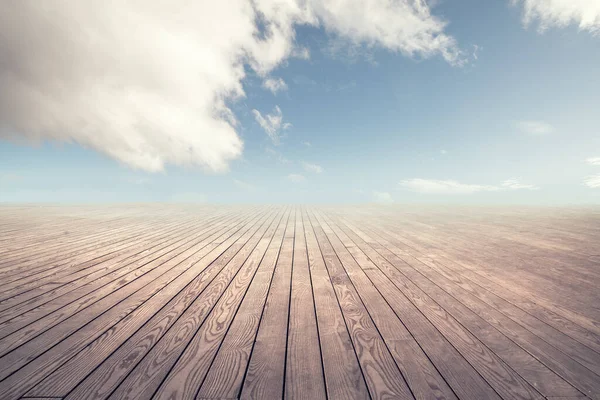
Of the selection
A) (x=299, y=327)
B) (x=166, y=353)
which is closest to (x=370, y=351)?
(x=299, y=327)

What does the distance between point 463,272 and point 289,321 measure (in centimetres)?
225

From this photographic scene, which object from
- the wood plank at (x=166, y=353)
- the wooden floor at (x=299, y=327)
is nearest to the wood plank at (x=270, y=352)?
the wooden floor at (x=299, y=327)

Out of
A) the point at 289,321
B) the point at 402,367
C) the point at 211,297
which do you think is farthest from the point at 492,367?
the point at 211,297

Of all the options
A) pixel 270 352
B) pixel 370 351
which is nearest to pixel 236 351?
pixel 270 352

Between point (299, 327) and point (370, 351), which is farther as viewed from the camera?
point (299, 327)

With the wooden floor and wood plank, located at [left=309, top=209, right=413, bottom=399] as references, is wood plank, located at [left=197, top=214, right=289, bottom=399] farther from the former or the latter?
wood plank, located at [left=309, top=209, right=413, bottom=399]

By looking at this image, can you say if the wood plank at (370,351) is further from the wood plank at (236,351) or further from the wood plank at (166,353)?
the wood plank at (166,353)

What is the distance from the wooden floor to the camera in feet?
3.89

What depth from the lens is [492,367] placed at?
130 cm

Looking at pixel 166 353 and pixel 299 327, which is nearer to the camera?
pixel 166 353

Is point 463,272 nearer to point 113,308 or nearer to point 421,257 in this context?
point 421,257

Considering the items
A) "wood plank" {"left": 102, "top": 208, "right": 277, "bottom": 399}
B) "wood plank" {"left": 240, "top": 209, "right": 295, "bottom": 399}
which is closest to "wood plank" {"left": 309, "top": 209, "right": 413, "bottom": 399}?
"wood plank" {"left": 240, "top": 209, "right": 295, "bottom": 399}

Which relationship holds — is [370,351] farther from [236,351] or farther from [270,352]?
[236,351]

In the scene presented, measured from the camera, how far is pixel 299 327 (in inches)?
65.7
